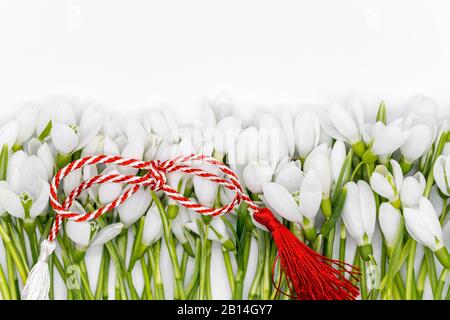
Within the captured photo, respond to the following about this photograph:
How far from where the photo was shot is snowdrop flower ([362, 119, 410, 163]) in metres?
0.79

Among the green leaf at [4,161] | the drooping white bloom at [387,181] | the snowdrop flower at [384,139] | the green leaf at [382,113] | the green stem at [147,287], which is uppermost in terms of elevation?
the green leaf at [382,113]

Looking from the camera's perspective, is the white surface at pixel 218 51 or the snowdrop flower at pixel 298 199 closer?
the snowdrop flower at pixel 298 199

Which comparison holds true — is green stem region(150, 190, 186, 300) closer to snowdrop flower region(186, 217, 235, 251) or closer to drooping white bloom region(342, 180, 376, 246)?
snowdrop flower region(186, 217, 235, 251)

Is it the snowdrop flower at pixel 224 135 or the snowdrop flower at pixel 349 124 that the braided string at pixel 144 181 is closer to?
the snowdrop flower at pixel 224 135

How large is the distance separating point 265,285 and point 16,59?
477 mm

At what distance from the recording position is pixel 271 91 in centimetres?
88

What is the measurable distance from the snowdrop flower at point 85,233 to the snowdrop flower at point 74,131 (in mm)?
77

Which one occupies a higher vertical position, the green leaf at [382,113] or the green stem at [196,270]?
the green leaf at [382,113]

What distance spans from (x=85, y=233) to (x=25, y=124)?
7.3 inches

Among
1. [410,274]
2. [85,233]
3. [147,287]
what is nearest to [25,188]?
[85,233]

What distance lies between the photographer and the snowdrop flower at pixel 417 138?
31.8 inches

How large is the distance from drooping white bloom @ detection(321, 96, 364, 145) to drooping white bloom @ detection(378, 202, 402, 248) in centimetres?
10

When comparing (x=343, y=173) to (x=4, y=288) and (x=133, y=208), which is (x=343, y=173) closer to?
(x=133, y=208)

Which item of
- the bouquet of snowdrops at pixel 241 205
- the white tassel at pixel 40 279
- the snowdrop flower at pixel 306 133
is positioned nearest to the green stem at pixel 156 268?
the bouquet of snowdrops at pixel 241 205
